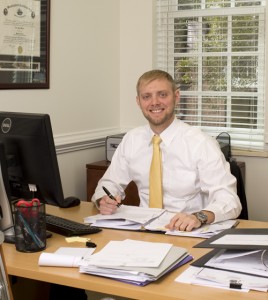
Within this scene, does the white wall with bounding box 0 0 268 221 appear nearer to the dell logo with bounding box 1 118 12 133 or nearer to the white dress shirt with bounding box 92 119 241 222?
the white dress shirt with bounding box 92 119 241 222

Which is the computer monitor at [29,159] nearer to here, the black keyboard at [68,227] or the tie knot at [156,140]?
the black keyboard at [68,227]

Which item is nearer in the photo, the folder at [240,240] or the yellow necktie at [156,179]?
the folder at [240,240]

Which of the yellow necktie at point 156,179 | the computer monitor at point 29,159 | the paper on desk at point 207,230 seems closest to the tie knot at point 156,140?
the yellow necktie at point 156,179

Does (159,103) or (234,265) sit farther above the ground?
(159,103)

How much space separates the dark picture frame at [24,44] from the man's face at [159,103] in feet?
2.80

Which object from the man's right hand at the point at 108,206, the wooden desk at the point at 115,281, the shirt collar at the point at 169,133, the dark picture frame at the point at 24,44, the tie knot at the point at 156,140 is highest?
the dark picture frame at the point at 24,44

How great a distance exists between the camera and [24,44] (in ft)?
10.3

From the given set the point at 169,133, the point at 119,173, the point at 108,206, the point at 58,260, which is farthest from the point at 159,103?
the point at 58,260

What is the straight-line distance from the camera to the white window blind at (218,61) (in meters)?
3.77

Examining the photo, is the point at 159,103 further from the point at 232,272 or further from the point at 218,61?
the point at 218,61

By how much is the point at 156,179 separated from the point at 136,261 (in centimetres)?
97

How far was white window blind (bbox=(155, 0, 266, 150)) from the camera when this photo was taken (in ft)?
12.4

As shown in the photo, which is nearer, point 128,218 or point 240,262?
point 240,262

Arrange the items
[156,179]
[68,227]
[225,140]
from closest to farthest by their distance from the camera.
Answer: [68,227] < [156,179] < [225,140]
